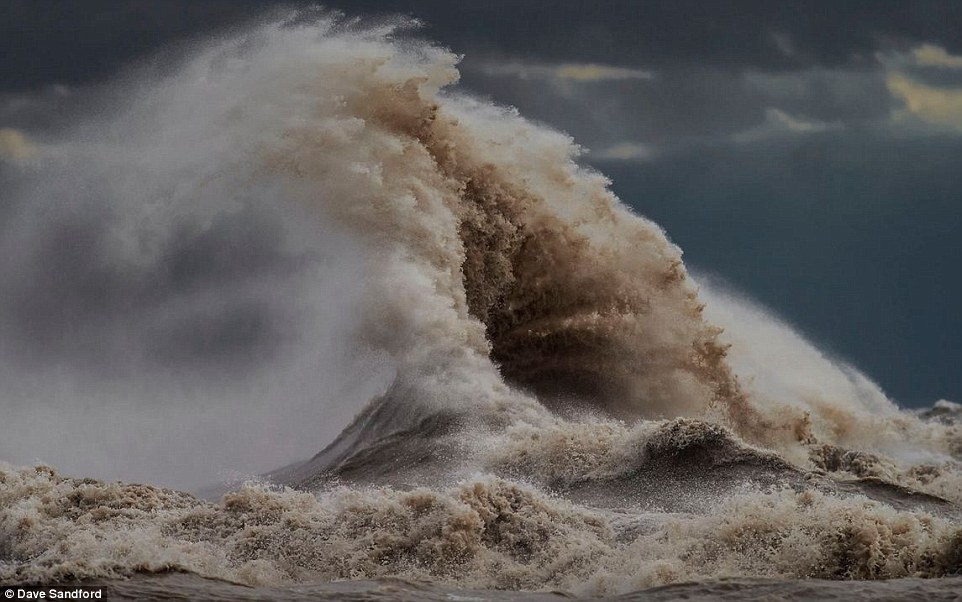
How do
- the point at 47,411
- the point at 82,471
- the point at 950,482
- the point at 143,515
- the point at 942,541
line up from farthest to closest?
the point at 47,411
the point at 82,471
the point at 950,482
the point at 143,515
the point at 942,541

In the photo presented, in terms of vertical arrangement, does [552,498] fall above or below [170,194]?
below

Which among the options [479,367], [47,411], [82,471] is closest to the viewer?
[479,367]

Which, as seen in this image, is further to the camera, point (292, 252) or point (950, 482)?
point (292, 252)

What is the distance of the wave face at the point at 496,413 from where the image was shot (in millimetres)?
10492

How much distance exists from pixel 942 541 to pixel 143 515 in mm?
8251

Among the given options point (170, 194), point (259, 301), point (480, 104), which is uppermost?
point (480, 104)

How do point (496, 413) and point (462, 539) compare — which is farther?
point (496, 413)

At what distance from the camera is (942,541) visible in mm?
9586

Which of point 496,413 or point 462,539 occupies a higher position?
point 496,413

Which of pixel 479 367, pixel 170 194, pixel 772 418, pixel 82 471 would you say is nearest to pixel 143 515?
pixel 479 367

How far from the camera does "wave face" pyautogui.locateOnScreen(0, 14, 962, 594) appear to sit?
10.5 meters

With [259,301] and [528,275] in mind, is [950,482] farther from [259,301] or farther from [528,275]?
[259,301]

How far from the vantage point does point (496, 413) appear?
58.4 feet

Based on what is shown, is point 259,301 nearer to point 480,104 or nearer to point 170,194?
point 170,194
